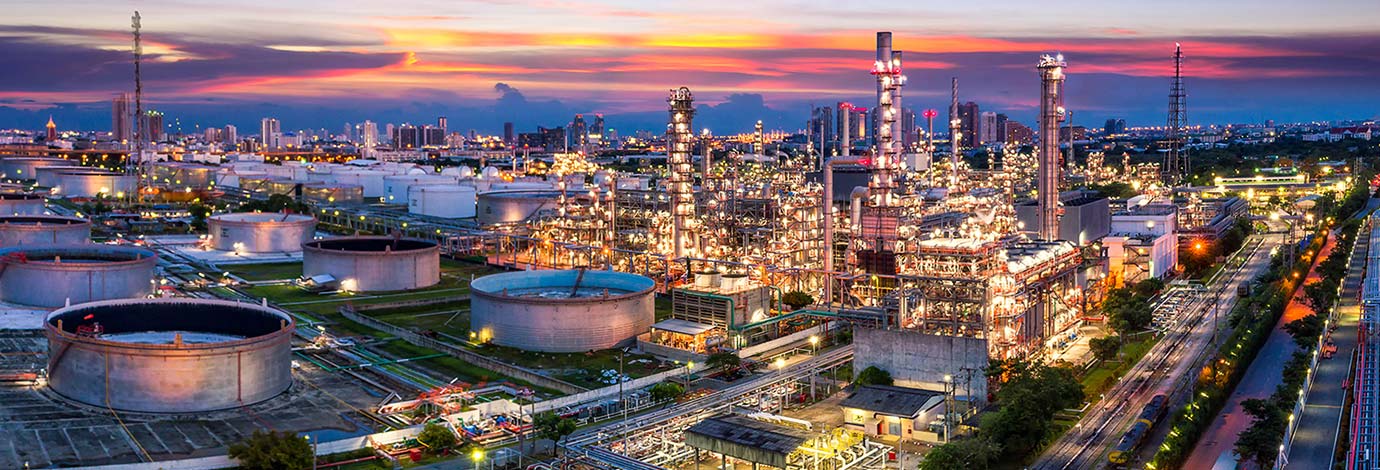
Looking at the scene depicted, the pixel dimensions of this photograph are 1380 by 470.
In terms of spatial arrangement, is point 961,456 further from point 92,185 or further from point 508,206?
point 92,185

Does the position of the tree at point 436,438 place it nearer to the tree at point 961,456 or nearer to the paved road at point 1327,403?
the tree at point 961,456

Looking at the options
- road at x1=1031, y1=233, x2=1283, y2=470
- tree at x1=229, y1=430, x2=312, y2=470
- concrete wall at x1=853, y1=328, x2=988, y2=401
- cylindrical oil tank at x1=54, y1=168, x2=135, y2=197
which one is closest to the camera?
tree at x1=229, y1=430, x2=312, y2=470

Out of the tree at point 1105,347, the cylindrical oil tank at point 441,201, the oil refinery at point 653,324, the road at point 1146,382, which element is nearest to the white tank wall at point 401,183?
the cylindrical oil tank at point 441,201

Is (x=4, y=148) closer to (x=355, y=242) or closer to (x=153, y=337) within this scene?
(x=355, y=242)

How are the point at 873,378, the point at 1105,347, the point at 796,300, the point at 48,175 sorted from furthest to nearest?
the point at 48,175 < the point at 796,300 < the point at 1105,347 < the point at 873,378

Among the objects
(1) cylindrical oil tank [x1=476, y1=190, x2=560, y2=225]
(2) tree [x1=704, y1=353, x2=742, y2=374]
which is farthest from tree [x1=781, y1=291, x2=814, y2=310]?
(1) cylindrical oil tank [x1=476, y1=190, x2=560, y2=225]

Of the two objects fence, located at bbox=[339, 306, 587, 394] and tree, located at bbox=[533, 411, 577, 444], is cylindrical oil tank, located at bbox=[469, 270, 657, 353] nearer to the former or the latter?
fence, located at bbox=[339, 306, 587, 394]

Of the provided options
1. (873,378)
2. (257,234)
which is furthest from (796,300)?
(257,234)

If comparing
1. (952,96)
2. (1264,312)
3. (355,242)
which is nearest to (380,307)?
(355,242)
